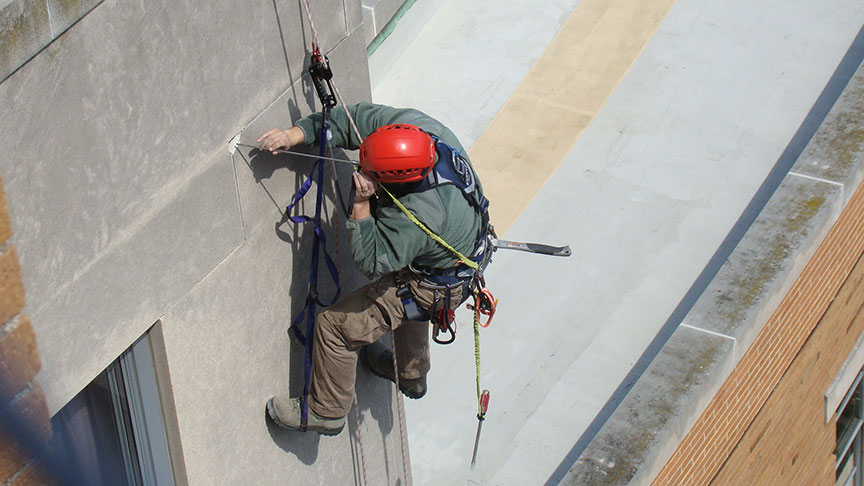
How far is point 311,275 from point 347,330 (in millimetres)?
296

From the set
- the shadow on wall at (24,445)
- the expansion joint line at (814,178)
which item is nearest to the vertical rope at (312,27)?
the shadow on wall at (24,445)

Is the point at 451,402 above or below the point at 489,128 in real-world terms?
below

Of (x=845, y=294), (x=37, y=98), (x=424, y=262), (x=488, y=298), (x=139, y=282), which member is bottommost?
(x=845, y=294)

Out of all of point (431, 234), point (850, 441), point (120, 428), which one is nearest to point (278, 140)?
point (431, 234)

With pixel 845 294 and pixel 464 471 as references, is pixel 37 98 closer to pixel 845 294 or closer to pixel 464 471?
pixel 464 471

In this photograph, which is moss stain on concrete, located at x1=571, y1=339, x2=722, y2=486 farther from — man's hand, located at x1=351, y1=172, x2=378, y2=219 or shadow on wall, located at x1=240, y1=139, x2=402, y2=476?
man's hand, located at x1=351, y1=172, x2=378, y2=219

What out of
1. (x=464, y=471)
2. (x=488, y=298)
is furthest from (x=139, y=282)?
(x=464, y=471)

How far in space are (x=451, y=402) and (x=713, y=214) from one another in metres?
2.43

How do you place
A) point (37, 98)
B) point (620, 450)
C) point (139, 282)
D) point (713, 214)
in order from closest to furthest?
point (37, 98), point (139, 282), point (620, 450), point (713, 214)

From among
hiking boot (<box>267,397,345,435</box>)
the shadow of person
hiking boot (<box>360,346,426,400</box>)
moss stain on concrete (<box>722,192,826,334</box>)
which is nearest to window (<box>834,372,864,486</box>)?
moss stain on concrete (<box>722,192,826,334</box>)

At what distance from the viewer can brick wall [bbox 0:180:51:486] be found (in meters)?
1.98

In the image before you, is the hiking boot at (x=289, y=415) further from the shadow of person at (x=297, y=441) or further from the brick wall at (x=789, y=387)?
the brick wall at (x=789, y=387)

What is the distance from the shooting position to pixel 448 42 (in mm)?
9055

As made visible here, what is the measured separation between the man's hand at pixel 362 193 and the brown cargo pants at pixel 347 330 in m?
0.57
